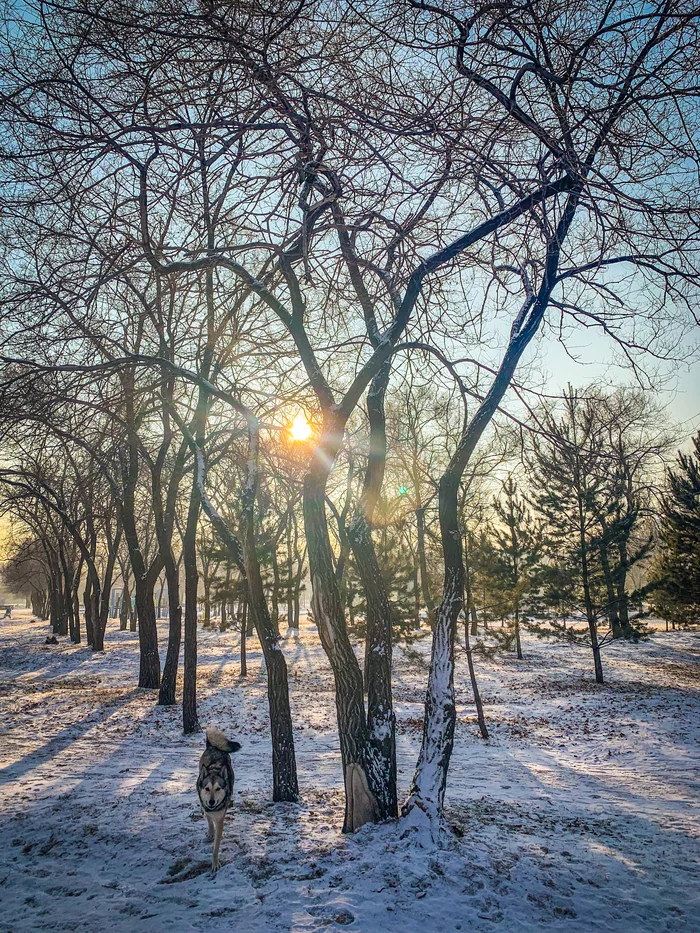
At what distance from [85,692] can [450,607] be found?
13442 millimetres

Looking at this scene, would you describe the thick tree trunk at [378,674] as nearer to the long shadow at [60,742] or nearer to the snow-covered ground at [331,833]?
the snow-covered ground at [331,833]

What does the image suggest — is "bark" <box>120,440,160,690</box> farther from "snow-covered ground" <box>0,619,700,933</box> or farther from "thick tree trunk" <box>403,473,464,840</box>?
"thick tree trunk" <box>403,473,464,840</box>

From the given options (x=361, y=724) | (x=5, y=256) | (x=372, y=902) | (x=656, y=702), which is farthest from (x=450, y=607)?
(x=656, y=702)

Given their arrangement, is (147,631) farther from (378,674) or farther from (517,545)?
(517,545)

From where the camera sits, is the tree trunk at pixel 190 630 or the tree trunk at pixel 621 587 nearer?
the tree trunk at pixel 190 630


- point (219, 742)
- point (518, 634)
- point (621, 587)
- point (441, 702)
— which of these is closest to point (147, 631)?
point (219, 742)

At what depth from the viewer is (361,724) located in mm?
5391

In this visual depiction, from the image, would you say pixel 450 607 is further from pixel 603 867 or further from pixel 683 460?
pixel 683 460

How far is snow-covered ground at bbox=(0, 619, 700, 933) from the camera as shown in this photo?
4.09m

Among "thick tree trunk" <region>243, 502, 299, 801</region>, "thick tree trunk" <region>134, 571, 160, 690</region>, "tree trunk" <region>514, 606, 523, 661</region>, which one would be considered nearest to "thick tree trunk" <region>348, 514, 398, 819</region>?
"thick tree trunk" <region>243, 502, 299, 801</region>

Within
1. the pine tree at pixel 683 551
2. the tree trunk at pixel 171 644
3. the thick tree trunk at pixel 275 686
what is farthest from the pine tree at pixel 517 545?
the thick tree trunk at pixel 275 686

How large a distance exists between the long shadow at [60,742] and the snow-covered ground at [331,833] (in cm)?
5

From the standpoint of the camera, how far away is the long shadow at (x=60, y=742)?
784 cm

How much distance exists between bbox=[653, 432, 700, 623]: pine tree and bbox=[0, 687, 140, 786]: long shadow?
16.6 m
